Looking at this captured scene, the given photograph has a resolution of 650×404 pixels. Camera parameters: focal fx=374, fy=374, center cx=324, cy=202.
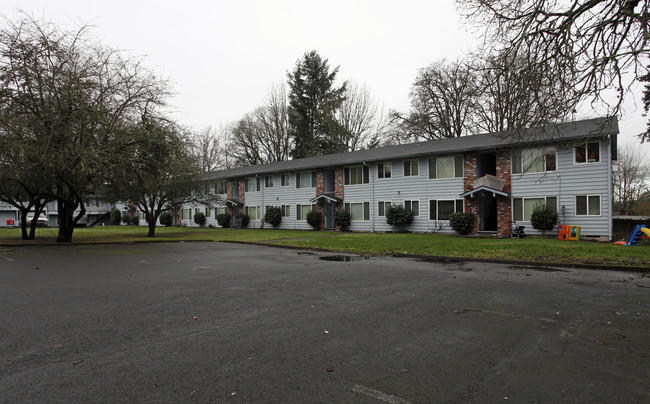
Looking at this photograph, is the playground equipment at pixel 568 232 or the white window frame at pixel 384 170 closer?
the playground equipment at pixel 568 232

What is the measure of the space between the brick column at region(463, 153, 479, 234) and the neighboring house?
0.20 ft

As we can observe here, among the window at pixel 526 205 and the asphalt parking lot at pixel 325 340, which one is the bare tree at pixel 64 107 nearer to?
the asphalt parking lot at pixel 325 340

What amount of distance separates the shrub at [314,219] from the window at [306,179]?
2821mm

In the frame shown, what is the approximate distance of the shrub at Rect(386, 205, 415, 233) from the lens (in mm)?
26172

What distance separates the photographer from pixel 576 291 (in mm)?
7508

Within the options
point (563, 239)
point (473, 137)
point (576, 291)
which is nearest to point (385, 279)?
point (576, 291)

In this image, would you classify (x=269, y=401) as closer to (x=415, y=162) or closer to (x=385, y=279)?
(x=385, y=279)

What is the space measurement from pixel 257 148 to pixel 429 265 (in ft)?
146

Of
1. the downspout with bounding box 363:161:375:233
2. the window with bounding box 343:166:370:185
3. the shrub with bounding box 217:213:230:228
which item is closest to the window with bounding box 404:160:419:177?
the downspout with bounding box 363:161:375:233

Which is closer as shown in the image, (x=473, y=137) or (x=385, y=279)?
(x=385, y=279)

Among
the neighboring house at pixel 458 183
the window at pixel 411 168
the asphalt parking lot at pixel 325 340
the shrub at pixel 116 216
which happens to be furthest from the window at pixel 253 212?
the asphalt parking lot at pixel 325 340

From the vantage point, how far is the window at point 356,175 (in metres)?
29.5

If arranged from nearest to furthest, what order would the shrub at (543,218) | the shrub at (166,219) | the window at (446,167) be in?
the shrub at (543,218) → the window at (446,167) → the shrub at (166,219)

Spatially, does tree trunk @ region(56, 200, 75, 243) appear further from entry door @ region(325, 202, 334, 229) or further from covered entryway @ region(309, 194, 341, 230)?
entry door @ region(325, 202, 334, 229)
